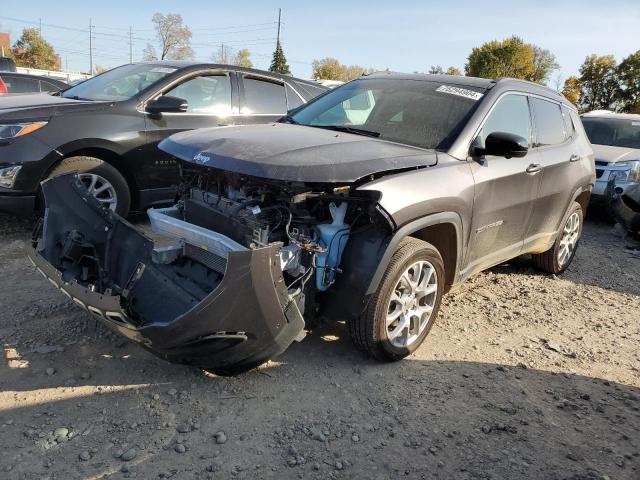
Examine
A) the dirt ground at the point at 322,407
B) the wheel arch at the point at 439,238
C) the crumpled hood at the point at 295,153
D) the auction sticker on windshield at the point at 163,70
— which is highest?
the auction sticker on windshield at the point at 163,70

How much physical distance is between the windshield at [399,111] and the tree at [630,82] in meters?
A: 31.5

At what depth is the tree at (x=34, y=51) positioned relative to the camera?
5688 cm

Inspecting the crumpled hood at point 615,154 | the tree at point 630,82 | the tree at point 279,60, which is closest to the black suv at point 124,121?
the crumpled hood at point 615,154

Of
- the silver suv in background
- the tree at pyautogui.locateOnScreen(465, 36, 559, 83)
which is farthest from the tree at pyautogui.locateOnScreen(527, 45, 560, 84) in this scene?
the silver suv in background

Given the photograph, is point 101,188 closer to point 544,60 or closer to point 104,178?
point 104,178

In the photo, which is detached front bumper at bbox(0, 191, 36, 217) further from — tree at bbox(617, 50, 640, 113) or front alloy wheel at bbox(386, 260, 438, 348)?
tree at bbox(617, 50, 640, 113)

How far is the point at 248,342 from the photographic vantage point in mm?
2727

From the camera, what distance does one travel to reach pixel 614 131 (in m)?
9.98

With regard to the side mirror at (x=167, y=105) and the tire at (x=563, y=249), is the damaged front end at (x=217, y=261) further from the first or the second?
the tire at (x=563, y=249)

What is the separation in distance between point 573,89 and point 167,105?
35.4 meters

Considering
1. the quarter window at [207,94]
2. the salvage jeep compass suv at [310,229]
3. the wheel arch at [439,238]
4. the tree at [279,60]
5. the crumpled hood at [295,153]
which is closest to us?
the salvage jeep compass suv at [310,229]

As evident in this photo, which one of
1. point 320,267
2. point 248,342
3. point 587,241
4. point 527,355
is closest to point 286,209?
point 320,267

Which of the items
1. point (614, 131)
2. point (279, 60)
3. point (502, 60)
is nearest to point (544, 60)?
point (502, 60)

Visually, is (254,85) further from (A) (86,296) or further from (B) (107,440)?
(B) (107,440)
